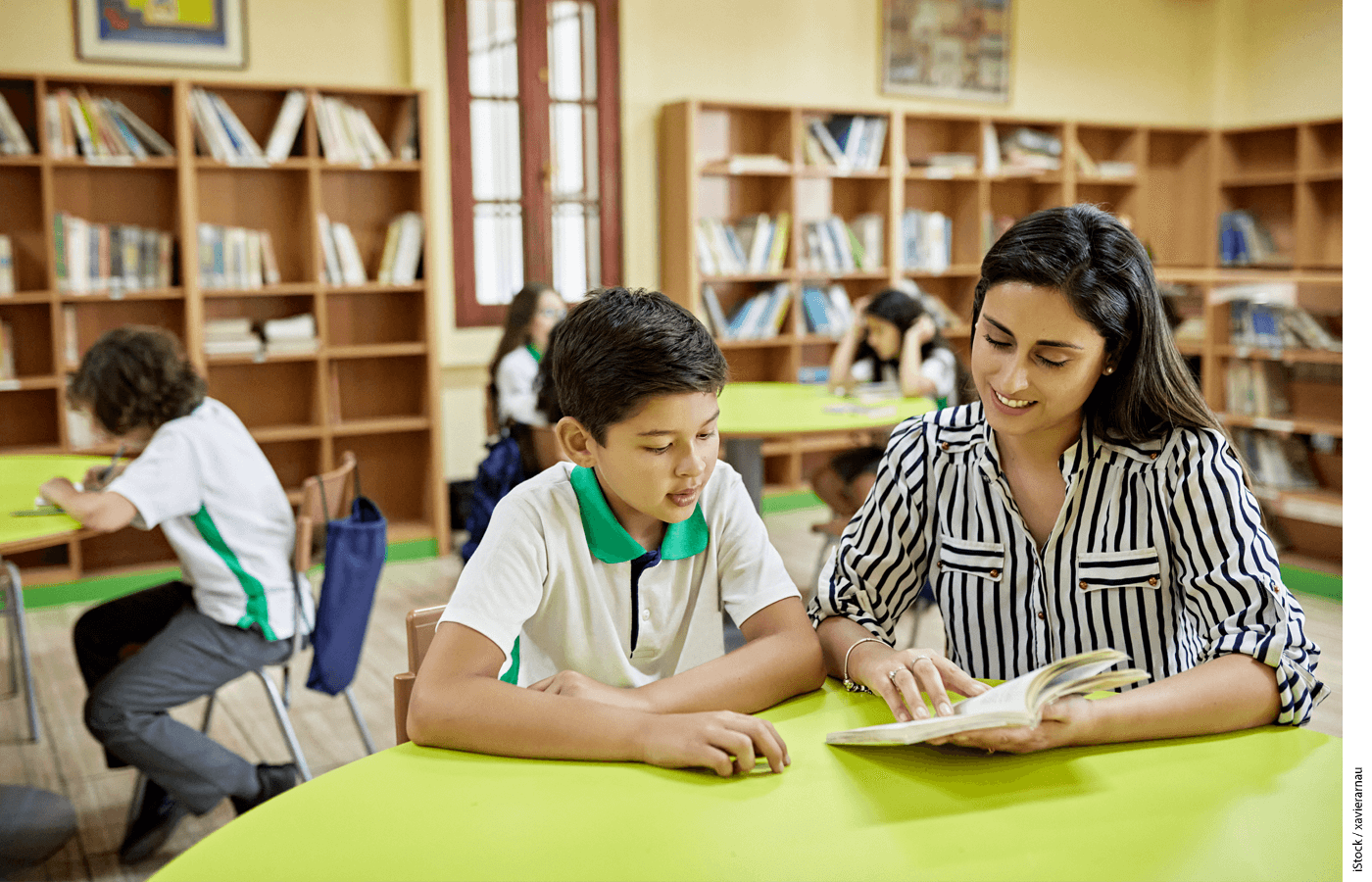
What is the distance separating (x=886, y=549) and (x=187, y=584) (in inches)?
72.3

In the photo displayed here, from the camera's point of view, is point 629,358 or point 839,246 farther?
point 839,246

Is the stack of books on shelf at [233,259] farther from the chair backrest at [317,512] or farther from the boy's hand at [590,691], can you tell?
the boy's hand at [590,691]

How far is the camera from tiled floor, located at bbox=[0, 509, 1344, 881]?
2.58 m

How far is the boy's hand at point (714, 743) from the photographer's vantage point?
1.09 meters

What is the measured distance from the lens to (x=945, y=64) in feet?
21.7

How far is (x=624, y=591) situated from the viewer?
1423 millimetres

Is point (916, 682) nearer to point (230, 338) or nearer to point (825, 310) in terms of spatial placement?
point (230, 338)

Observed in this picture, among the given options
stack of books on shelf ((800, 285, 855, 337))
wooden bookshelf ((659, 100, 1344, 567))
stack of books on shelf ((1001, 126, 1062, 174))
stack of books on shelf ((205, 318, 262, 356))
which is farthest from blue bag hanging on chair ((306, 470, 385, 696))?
stack of books on shelf ((1001, 126, 1062, 174))

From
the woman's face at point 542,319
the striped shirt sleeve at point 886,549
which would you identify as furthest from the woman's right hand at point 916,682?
the woman's face at point 542,319

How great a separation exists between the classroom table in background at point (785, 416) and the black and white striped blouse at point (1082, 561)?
1.95m

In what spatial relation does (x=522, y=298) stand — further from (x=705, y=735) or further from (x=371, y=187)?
(x=705, y=735)

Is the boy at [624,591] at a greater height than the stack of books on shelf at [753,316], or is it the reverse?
the stack of books on shelf at [753,316]

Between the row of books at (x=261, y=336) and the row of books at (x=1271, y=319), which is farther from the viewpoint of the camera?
the row of books at (x=261, y=336)

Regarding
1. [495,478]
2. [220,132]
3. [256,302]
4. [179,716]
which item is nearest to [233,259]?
[256,302]
